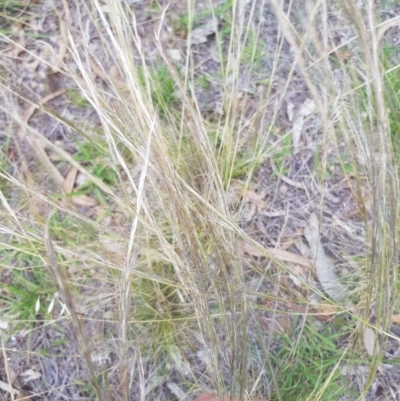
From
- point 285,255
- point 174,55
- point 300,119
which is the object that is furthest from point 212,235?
point 174,55

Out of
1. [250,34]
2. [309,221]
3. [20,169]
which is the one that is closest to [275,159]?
[309,221]

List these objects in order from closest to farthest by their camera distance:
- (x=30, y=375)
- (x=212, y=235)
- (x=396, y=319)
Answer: (x=212, y=235) → (x=396, y=319) → (x=30, y=375)

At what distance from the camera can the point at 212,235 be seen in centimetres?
96

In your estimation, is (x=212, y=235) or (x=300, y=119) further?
(x=300, y=119)

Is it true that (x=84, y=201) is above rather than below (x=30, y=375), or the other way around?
above

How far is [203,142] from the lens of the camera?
92 centimetres

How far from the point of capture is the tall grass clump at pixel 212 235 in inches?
37.6

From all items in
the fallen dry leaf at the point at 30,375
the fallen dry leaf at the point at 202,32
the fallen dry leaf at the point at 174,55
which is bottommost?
the fallen dry leaf at the point at 30,375

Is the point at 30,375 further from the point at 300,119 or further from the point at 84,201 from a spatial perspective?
the point at 300,119

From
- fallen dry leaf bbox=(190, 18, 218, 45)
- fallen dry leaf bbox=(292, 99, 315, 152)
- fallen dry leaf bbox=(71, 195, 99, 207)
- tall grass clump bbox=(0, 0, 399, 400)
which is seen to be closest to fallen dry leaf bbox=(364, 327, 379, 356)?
tall grass clump bbox=(0, 0, 399, 400)

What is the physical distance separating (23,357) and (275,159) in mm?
816

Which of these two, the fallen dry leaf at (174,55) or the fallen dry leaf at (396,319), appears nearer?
the fallen dry leaf at (396,319)

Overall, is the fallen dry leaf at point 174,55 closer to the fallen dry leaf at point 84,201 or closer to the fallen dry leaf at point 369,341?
the fallen dry leaf at point 84,201

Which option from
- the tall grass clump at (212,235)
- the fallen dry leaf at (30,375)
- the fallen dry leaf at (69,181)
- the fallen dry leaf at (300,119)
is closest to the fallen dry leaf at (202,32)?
the tall grass clump at (212,235)
